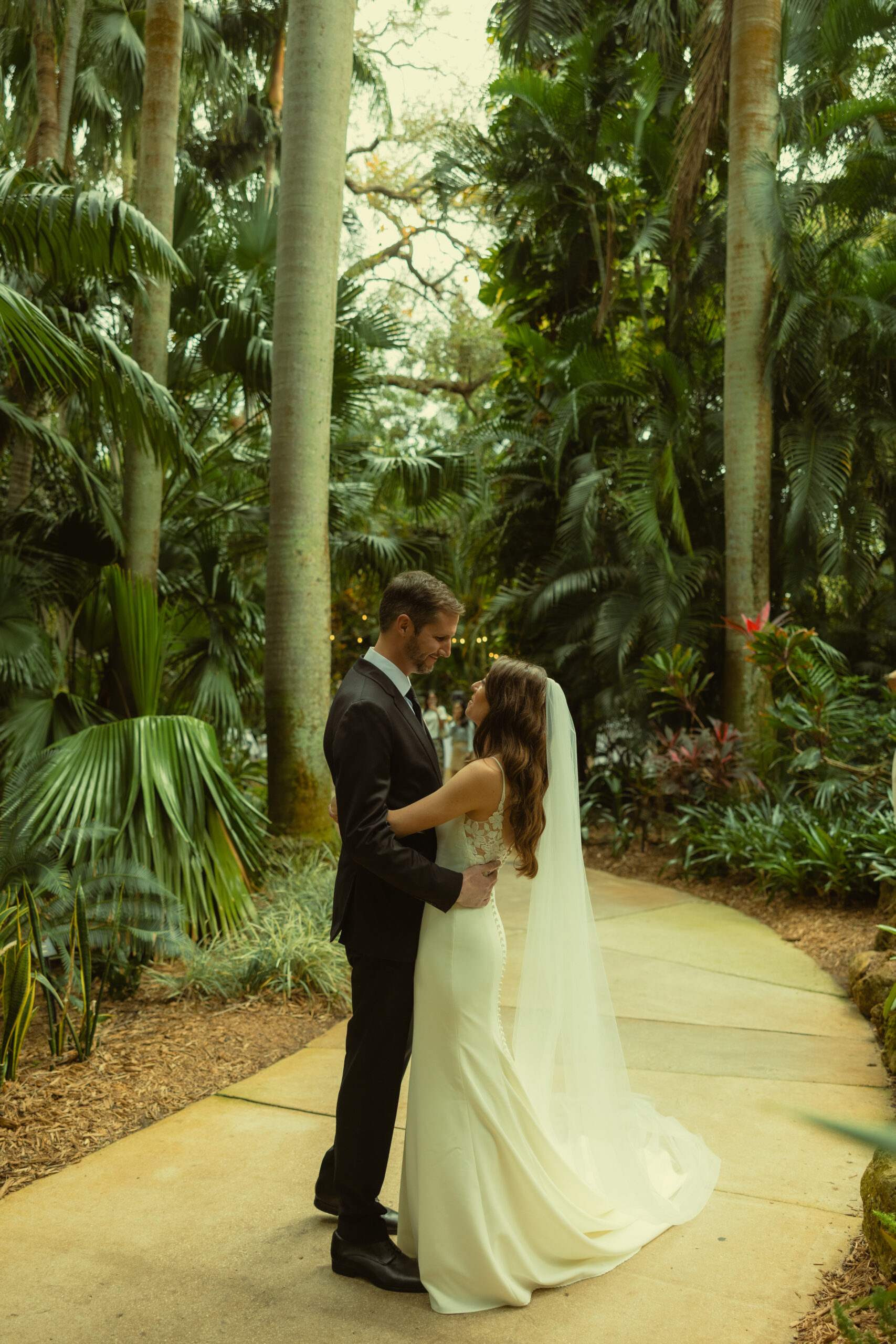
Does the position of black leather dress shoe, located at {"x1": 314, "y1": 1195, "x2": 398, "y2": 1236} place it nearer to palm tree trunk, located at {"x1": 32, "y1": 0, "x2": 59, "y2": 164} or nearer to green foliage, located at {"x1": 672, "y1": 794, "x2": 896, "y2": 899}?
green foliage, located at {"x1": 672, "y1": 794, "x2": 896, "y2": 899}

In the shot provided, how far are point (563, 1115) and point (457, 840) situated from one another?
131 cm

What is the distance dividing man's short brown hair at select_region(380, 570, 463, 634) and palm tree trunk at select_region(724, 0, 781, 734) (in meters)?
6.74

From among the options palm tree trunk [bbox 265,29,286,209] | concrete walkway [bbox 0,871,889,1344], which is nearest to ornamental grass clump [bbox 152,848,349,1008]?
concrete walkway [bbox 0,871,889,1344]

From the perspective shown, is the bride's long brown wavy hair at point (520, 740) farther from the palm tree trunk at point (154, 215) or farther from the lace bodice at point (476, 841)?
the palm tree trunk at point (154, 215)

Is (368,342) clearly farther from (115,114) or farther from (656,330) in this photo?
(115,114)

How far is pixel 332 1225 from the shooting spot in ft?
10.3

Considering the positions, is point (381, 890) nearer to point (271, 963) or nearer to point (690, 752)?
point (271, 963)

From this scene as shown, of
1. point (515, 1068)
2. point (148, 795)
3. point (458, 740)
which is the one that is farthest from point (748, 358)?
point (458, 740)

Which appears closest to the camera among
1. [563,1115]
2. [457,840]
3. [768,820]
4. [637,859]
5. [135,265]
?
[457,840]

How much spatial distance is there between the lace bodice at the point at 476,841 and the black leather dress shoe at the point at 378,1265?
105cm

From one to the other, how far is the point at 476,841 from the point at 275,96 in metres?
19.2

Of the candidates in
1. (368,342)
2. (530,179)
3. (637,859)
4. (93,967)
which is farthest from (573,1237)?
(530,179)

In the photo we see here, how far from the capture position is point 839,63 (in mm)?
9695

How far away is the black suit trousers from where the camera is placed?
2818 mm
